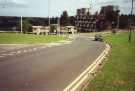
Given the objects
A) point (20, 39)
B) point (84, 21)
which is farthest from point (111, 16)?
point (20, 39)

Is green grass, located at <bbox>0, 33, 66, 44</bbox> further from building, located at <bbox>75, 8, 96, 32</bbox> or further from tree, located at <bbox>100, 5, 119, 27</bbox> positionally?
tree, located at <bbox>100, 5, 119, 27</bbox>

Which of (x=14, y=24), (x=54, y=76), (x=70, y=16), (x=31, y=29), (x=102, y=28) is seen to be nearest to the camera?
(x=54, y=76)

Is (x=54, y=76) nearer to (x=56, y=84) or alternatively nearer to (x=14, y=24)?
(x=56, y=84)

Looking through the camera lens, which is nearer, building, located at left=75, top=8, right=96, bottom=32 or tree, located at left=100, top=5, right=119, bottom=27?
building, located at left=75, top=8, right=96, bottom=32

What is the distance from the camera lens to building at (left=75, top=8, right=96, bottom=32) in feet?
509

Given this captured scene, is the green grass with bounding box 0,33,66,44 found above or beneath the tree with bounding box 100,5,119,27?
beneath

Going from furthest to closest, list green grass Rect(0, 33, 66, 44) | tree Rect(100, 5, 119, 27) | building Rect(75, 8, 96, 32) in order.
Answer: tree Rect(100, 5, 119, 27), building Rect(75, 8, 96, 32), green grass Rect(0, 33, 66, 44)

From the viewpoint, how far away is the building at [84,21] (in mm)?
155250

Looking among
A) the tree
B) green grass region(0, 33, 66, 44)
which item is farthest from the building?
green grass region(0, 33, 66, 44)

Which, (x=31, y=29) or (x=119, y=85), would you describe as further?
(x=31, y=29)

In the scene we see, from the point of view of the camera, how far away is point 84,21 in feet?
527

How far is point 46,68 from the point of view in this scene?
58.6 ft

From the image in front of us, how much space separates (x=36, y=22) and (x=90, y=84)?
6540 inches

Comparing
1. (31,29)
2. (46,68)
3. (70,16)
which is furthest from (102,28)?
(46,68)
